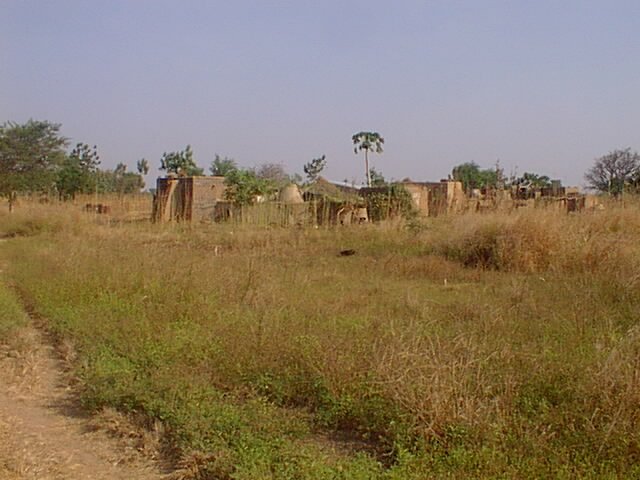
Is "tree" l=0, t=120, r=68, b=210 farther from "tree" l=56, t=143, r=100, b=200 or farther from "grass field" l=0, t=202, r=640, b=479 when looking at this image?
"grass field" l=0, t=202, r=640, b=479

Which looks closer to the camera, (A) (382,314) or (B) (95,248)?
(A) (382,314)

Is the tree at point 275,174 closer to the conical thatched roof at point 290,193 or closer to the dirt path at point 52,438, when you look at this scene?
the conical thatched roof at point 290,193

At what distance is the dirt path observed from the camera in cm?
378

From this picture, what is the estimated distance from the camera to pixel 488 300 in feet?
25.7

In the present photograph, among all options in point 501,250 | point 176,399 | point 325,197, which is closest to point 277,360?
point 176,399

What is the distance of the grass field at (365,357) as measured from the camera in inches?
141

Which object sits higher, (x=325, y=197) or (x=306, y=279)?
(x=325, y=197)

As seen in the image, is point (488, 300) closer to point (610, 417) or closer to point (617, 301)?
point (617, 301)

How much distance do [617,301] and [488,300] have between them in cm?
141

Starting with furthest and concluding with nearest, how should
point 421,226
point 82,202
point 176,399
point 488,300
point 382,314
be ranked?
point 82,202, point 421,226, point 488,300, point 382,314, point 176,399

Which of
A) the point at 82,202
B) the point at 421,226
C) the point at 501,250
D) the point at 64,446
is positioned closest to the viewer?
the point at 64,446

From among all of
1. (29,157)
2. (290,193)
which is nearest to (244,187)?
(290,193)

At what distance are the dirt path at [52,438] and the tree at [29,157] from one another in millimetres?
27650

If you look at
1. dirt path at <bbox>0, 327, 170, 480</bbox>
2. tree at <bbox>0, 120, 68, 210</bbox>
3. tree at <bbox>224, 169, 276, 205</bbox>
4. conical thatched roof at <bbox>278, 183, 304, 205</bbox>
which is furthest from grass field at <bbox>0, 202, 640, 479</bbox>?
tree at <bbox>0, 120, 68, 210</bbox>
